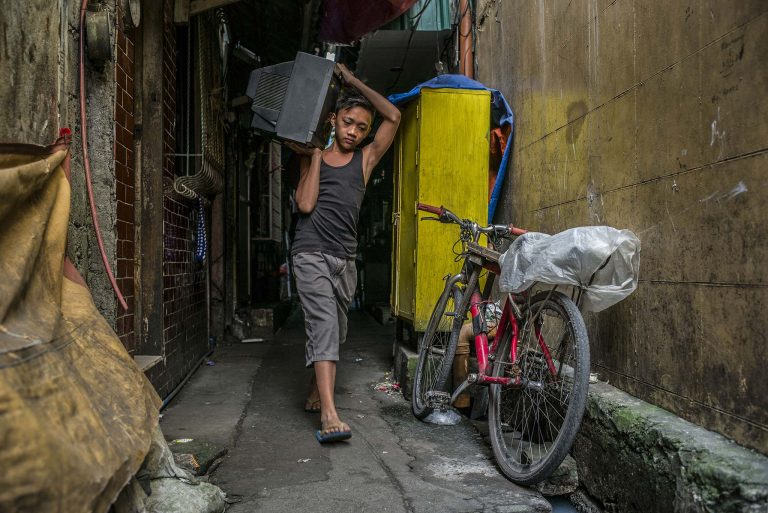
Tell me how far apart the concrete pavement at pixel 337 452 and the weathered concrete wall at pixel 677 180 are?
33.7 inches

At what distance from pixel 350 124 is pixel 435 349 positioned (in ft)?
5.36

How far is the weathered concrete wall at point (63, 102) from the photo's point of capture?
212 centimetres

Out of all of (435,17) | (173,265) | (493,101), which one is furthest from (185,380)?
(435,17)

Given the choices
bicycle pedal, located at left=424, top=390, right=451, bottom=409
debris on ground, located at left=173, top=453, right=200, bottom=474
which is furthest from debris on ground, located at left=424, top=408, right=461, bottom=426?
debris on ground, located at left=173, top=453, right=200, bottom=474

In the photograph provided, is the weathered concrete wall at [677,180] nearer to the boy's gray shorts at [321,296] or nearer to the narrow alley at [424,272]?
the narrow alley at [424,272]

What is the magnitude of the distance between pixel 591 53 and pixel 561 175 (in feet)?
2.45

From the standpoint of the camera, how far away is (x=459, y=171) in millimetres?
4590

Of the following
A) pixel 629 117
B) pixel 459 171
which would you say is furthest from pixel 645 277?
pixel 459 171

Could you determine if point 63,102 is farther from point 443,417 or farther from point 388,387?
point 388,387

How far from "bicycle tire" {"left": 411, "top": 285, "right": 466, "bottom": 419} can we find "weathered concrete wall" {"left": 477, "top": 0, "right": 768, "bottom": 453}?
825 millimetres

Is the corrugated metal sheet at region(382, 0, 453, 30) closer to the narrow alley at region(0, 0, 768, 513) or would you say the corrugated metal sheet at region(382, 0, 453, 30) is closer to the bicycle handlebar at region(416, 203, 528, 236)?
the narrow alley at region(0, 0, 768, 513)

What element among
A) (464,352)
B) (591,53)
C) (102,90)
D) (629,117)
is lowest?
(464,352)

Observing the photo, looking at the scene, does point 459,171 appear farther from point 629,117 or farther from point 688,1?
point 688,1

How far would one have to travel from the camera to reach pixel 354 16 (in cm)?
633
